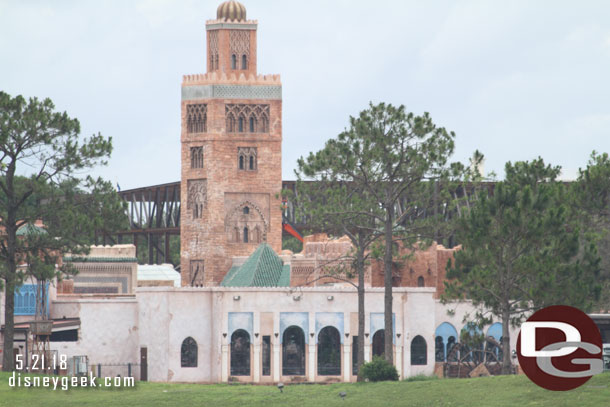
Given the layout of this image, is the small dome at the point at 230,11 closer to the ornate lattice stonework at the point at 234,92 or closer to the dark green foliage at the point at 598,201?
the ornate lattice stonework at the point at 234,92

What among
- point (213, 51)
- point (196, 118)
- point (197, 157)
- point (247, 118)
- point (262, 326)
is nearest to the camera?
point (262, 326)

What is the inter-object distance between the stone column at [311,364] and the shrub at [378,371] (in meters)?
17.8

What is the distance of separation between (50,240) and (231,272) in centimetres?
4161

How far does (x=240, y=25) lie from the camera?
109562 mm

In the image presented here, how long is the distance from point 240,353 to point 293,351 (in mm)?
3037

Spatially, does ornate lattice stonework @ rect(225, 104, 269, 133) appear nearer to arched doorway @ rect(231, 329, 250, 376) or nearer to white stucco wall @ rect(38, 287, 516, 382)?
white stucco wall @ rect(38, 287, 516, 382)

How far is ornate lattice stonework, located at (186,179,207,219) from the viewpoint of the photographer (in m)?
106

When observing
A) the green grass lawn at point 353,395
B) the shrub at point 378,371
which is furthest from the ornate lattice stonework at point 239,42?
the green grass lawn at point 353,395

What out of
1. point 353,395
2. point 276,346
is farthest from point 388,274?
point 276,346

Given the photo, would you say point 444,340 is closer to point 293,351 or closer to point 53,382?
point 293,351

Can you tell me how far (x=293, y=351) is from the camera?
7688cm

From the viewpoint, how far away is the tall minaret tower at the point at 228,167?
345ft

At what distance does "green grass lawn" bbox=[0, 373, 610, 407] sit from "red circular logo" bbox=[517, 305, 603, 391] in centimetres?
62

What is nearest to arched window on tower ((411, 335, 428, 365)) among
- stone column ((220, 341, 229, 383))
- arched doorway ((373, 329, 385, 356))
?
arched doorway ((373, 329, 385, 356))
